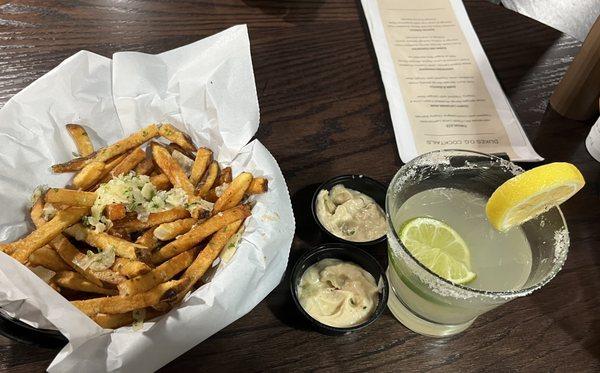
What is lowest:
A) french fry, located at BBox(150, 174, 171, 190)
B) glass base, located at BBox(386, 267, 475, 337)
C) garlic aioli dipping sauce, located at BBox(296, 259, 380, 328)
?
glass base, located at BBox(386, 267, 475, 337)

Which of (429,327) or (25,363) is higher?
(25,363)

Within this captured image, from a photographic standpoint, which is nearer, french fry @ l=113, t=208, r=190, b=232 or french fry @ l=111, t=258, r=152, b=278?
french fry @ l=111, t=258, r=152, b=278

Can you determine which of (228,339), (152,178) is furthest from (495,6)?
(228,339)

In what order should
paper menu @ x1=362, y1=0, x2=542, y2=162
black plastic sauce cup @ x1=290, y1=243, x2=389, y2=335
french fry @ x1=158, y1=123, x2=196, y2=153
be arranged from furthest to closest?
1. paper menu @ x1=362, y1=0, x2=542, y2=162
2. french fry @ x1=158, y1=123, x2=196, y2=153
3. black plastic sauce cup @ x1=290, y1=243, x2=389, y2=335

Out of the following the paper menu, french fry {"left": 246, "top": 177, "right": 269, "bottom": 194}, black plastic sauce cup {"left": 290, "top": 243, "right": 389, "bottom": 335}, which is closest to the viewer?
black plastic sauce cup {"left": 290, "top": 243, "right": 389, "bottom": 335}

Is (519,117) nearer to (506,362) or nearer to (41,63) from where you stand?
(506,362)

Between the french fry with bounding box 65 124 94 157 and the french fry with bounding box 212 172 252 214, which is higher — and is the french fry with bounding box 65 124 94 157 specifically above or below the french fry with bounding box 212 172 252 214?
above

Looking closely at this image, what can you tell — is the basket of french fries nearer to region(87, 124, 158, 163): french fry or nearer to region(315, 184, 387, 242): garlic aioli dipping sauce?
region(87, 124, 158, 163): french fry

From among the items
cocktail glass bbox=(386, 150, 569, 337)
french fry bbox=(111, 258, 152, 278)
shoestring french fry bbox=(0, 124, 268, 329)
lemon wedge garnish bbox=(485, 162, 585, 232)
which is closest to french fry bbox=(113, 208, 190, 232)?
shoestring french fry bbox=(0, 124, 268, 329)
